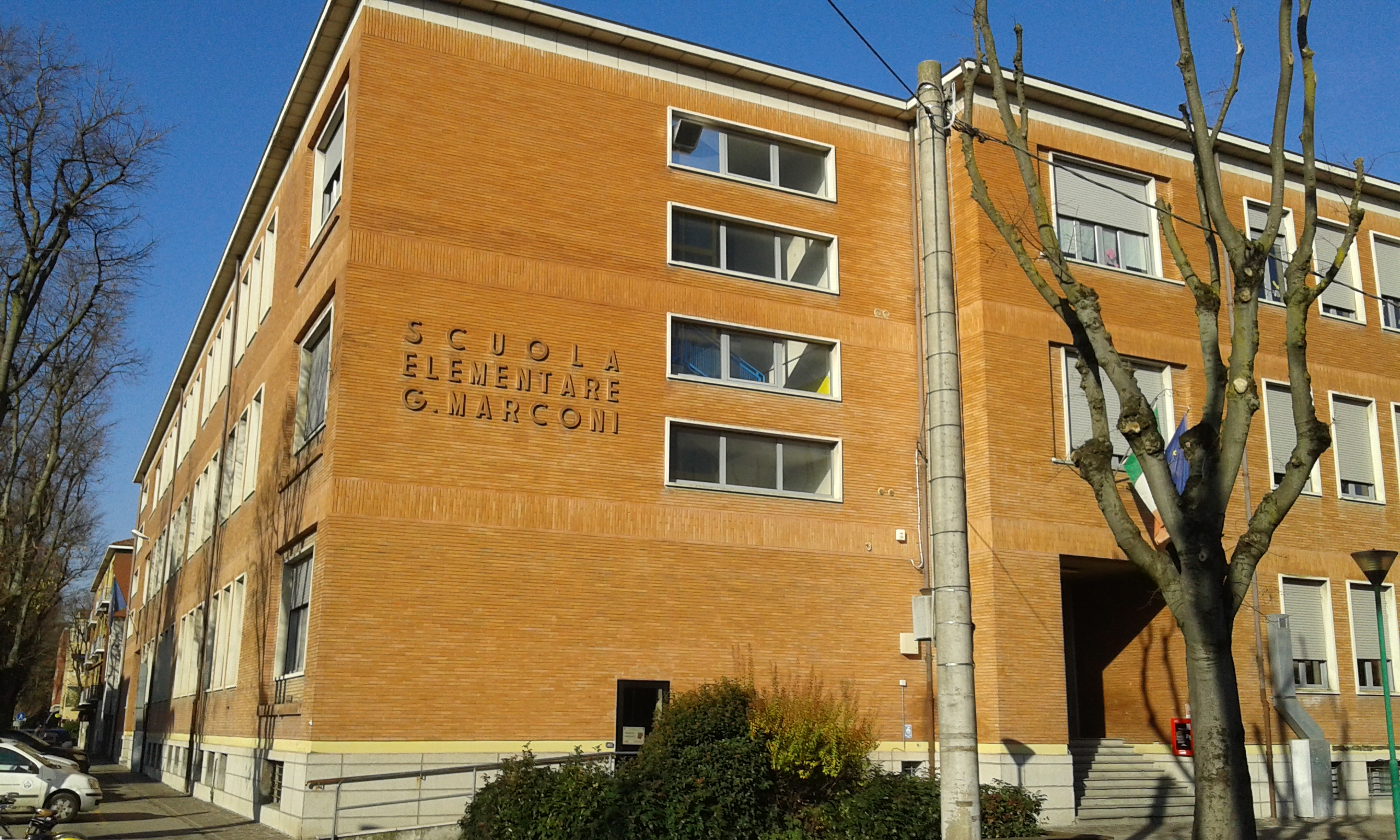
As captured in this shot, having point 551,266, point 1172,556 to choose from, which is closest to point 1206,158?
point 1172,556

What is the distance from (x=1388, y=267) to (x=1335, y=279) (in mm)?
2113

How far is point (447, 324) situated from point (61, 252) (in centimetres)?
942

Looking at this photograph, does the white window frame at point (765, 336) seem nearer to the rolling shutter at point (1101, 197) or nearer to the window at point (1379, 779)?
the rolling shutter at point (1101, 197)

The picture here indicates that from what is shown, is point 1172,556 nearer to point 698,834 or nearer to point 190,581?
point 698,834

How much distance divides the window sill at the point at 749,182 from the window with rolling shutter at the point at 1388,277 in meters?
12.8

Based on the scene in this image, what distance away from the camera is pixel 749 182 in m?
23.2

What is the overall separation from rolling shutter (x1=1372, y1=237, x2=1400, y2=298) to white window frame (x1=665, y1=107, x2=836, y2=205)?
12779 millimetres

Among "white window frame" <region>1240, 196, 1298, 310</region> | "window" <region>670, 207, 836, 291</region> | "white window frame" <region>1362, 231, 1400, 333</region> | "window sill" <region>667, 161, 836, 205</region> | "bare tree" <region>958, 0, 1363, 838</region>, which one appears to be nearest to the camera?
"bare tree" <region>958, 0, 1363, 838</region>

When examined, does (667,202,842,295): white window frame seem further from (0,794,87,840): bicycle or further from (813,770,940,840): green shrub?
(0,794,87,840): bicycle

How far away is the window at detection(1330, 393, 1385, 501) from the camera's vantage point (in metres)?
25.1

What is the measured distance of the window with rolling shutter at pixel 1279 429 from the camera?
2409 cm

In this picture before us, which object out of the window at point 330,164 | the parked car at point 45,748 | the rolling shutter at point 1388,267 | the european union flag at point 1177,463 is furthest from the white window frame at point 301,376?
the rolling shutter at point 1388,267

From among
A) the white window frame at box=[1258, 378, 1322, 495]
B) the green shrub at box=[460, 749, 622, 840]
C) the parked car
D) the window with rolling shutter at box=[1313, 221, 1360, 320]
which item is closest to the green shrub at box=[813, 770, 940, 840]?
the green shrub at box=[460, 749, 622, 840]

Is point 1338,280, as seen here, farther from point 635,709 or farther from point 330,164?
point 330,164
